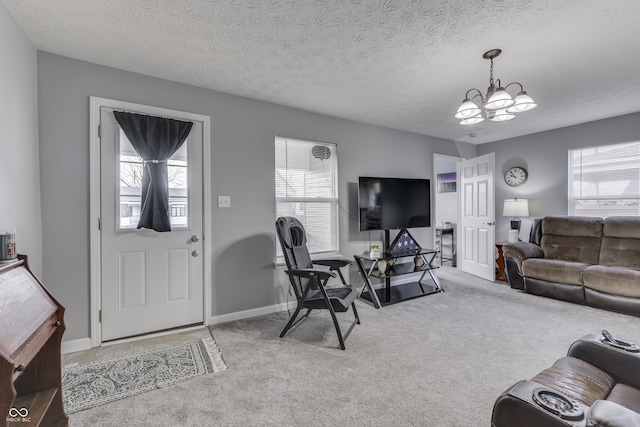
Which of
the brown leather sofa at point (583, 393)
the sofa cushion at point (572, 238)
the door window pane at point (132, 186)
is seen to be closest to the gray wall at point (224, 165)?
the door window pane at point (132, 186)

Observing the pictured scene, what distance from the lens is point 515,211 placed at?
16.1ft

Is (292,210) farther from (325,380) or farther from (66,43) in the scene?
(66,43)

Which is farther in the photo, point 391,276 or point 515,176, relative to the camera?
point 515,176

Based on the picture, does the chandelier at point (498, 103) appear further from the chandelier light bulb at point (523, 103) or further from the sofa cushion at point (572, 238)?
the sofa cushion at point (572, 238)

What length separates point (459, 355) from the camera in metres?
2.39

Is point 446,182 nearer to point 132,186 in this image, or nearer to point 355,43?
point 355,43

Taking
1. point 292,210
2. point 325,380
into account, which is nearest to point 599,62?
point 292,210

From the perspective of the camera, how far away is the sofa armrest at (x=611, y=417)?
2.73 feet

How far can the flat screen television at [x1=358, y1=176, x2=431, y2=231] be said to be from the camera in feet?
12.8

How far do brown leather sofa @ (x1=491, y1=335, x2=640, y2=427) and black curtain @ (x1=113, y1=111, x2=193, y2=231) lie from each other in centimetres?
279

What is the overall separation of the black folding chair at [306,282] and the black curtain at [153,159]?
1102mm

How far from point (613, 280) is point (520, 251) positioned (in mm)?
1010

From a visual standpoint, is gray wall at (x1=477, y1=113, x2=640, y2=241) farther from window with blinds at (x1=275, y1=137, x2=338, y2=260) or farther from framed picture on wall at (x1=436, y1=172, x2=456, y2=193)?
window with blinds at (x1=275, y1=137, x2=338, y2=260)

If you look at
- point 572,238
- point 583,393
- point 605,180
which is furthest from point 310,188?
point 605,180
